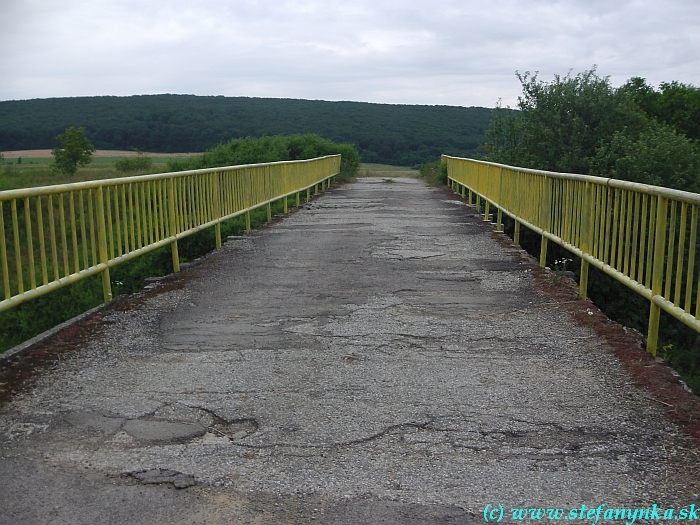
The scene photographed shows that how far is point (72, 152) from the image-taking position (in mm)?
76375

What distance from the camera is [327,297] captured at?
25.8 feet

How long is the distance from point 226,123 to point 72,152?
33046 mm

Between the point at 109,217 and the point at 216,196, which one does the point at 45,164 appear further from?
the point at 109,217

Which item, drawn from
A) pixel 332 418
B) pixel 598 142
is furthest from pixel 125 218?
pixel 598 142

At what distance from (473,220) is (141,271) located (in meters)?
6.96

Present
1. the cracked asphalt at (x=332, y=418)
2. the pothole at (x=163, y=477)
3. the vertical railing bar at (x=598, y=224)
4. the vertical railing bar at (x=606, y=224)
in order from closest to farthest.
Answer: the cracked asphalt at (x=332, y=418) → the pothole at (x=163, y=477) → the vertical railing bar at (x=606, y=224) → the vertical railing bar at (x=598, y=224)

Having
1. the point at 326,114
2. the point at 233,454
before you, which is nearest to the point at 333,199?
the point at 233,454

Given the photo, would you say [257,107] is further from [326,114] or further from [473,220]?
[473,220]

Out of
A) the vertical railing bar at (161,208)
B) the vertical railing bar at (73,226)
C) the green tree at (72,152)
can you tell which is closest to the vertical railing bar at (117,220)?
the vertical railing bar at (73,226)

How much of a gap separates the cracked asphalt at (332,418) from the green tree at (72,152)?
69245 millimetres

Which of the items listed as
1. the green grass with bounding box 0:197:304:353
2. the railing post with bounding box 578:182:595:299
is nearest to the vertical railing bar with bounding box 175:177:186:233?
the railing post with bounding box 578:182:595:299

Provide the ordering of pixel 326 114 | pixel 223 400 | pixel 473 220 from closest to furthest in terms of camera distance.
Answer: pixel 223 400
pixel 473 220
pixel 326 114

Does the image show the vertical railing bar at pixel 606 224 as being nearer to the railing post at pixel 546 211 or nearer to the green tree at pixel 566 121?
the railing post at pixel 546 211

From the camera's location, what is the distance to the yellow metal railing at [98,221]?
5859mm
